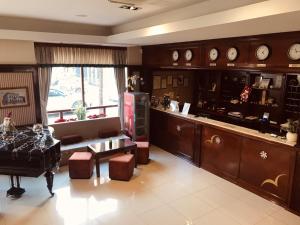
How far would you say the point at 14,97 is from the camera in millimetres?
5109

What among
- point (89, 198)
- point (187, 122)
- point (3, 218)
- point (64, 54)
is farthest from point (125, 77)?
point (3, 218)

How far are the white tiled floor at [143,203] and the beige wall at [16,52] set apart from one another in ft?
7.81

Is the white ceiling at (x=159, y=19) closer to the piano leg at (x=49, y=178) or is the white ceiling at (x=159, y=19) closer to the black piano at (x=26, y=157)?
the black piano at (x=26, y=157)

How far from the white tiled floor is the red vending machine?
5.10 feet

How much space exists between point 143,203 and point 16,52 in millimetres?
3996

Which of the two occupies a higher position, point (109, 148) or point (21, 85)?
point (21, 85)

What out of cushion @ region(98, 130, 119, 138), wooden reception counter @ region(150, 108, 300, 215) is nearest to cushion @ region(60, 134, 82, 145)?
cushion @ region(98, 130, 119, 138)

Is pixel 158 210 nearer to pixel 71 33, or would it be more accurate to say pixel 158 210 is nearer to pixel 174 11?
pixel 174 11

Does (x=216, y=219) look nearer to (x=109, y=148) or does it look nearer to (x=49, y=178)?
(x=109, y=148)

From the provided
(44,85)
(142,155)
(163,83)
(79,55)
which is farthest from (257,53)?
(44,85)

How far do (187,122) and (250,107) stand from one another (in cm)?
168

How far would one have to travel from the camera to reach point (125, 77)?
21.4 feet

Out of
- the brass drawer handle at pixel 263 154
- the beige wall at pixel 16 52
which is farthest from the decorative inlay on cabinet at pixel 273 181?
the beige wall at pixel 16 52

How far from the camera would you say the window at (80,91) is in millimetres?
5789
